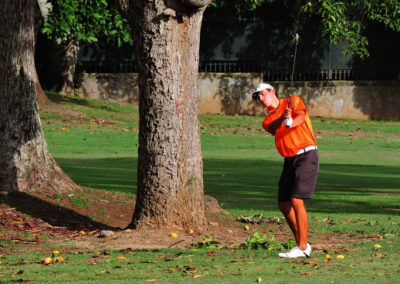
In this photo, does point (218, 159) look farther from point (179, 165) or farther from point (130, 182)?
point (179, 165)

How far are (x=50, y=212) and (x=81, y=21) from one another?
1444cm

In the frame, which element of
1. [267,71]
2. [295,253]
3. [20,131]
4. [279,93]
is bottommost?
[295,253]

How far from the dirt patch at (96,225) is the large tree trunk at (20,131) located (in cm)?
25

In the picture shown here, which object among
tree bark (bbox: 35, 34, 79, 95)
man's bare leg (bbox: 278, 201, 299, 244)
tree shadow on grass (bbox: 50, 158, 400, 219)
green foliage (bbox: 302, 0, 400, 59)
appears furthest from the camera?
tree bark (bbox: 35, 34, 79, 95)

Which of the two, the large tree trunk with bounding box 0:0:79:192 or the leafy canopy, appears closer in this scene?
the large tree trunk with bounding box 0:0:79:192

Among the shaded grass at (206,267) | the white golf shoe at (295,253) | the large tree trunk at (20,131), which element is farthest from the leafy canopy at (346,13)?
the white golf shoe at (295,253)

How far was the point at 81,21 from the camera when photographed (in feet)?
81.1

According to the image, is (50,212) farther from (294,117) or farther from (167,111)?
(294,117)

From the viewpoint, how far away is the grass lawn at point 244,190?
736 cm

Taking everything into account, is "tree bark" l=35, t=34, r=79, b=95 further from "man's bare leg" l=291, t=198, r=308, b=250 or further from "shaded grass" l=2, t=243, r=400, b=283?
"man's bare leg" l=291, t=198, r=308, b=250

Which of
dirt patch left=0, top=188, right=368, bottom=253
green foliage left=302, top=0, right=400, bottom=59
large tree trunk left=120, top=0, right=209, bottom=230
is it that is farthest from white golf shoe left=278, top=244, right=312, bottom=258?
green foliage left=302, top=0, right=400, bottom=59

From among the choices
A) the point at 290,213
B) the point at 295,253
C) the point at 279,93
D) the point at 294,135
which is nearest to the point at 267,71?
the point at 279,93

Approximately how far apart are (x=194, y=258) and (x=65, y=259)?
51.5 inches

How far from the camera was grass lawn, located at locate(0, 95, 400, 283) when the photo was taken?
290 inches
